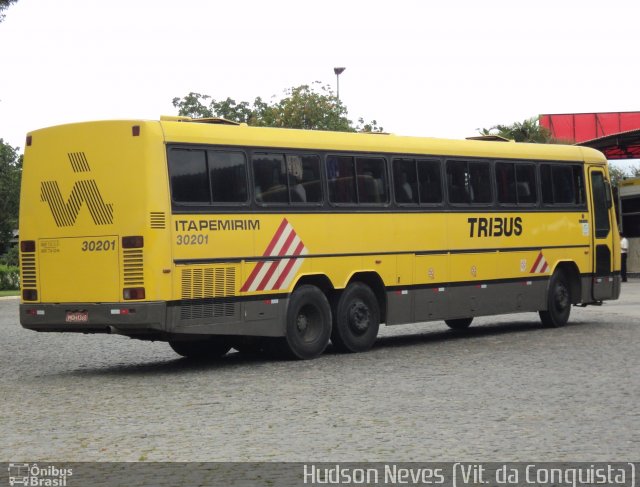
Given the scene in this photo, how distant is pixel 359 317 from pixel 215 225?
308 centimetres

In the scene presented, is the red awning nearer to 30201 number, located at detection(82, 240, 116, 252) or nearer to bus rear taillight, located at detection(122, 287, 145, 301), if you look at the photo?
30201 number, located at detection(82, 240, 116, 252)

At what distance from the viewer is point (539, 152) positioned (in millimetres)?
23016

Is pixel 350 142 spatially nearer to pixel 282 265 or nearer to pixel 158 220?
pixel 282 265

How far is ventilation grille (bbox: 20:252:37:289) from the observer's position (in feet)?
55.4

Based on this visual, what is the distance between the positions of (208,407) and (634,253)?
36911 millimetres

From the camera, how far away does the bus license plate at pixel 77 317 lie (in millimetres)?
16156

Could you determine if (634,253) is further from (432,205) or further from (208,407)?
(208,407)

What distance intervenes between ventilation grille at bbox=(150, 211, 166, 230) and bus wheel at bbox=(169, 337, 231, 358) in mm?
2987

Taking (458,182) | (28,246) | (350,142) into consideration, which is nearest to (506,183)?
(458,182)

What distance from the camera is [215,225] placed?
1656 cm

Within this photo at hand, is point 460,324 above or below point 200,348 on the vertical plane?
below

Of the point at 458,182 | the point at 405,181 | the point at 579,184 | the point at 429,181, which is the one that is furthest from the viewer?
the point at 579,184

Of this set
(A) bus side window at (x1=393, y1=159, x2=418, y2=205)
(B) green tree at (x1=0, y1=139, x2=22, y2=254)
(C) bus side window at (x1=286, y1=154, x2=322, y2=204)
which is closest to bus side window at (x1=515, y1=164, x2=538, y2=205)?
(A) bus side window at (x1=393, y1=159, x2=418, y2=205)

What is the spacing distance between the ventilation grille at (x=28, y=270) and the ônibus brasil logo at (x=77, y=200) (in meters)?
0.65
